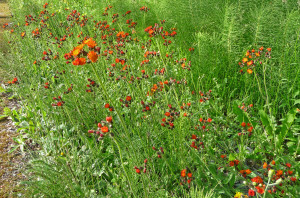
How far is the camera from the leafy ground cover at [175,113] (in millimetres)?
1725

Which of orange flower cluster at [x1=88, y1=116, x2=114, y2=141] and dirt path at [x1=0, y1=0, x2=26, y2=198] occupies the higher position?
orange flower cluster at [x1=88, y1=116, x2=114, y2=141]

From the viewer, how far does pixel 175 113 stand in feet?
5.74

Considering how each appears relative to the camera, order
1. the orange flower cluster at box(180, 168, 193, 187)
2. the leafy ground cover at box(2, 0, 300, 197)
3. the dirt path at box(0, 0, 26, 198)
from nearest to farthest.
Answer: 1. the orange flower cluster at box(180, 168, 193, 187)
2. the leafy ground cover at box(2, 0, 300, 197)
3. the dirt path at box(0, 0, 26, 198)

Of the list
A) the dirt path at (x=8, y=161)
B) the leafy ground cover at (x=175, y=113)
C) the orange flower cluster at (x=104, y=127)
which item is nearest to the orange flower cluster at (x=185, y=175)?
the leafy ground cover at (x=175, y=113)

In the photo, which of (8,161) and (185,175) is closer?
(185,175)

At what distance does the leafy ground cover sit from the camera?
1.72m

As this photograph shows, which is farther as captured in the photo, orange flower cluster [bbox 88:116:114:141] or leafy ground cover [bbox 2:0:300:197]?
leafy ground cover [bbox 2:0:300:197]

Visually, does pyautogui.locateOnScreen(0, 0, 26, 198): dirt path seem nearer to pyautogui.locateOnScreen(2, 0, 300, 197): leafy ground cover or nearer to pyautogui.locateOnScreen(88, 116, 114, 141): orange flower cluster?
pyautogui.locateOnScreen(2, 0, 300, 197): leafy ground cover

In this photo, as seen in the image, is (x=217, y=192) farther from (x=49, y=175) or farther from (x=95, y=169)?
(x=49, y=175)

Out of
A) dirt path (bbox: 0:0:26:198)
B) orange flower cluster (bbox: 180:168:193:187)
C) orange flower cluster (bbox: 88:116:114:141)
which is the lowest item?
dirt path (bbox: 0:0:26:198)

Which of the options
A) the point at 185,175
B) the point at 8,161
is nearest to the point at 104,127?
the point at 185,175

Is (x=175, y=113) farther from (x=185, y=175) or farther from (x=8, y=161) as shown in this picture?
(x=8, y=161)

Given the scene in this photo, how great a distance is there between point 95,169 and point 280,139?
1.60 m

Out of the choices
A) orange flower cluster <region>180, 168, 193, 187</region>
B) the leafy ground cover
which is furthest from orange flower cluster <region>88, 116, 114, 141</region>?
orange flower cluster <region>180, 168, 193, 187</region>
